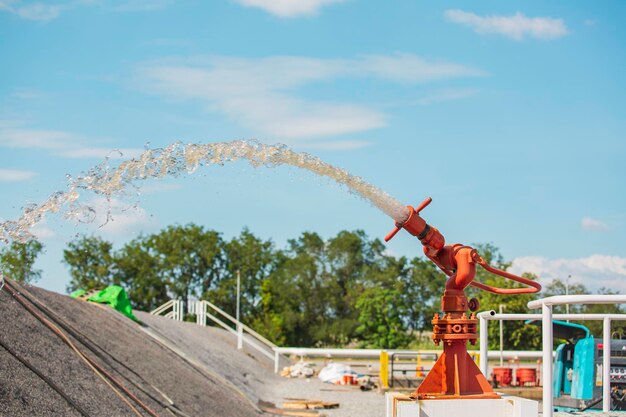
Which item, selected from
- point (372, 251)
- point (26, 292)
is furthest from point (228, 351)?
point (372, 251)

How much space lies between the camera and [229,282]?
6619 centimetres

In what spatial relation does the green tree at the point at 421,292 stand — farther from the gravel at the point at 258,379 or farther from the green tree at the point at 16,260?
the green tree at the point at 16,260

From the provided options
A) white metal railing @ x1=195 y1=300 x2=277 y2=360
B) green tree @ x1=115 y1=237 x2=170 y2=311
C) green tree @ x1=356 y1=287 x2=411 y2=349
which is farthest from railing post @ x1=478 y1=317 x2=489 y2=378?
green tree @ x1=115 y1=237 x2=170 y2=311

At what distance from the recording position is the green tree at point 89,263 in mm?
64188

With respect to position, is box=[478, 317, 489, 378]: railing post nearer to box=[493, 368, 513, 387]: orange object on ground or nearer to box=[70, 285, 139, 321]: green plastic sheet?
box=[493, 368, 513, 387]: orange object on ground

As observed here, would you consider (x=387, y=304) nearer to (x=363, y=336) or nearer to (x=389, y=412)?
(x=363, y=336)

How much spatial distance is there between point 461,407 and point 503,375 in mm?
14145

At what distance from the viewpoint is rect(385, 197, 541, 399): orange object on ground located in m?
6.74

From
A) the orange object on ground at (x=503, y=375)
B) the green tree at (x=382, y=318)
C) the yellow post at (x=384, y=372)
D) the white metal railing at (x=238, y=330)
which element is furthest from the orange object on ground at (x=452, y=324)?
the green tree at (x=382, y=318)

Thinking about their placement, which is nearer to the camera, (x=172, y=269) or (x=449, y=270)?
(x=449, y=270)

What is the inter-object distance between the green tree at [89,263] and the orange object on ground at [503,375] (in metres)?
48.2

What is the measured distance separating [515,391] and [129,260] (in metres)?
53.3

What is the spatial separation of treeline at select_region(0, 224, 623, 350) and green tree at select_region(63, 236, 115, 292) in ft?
0.25

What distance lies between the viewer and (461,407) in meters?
6.45
